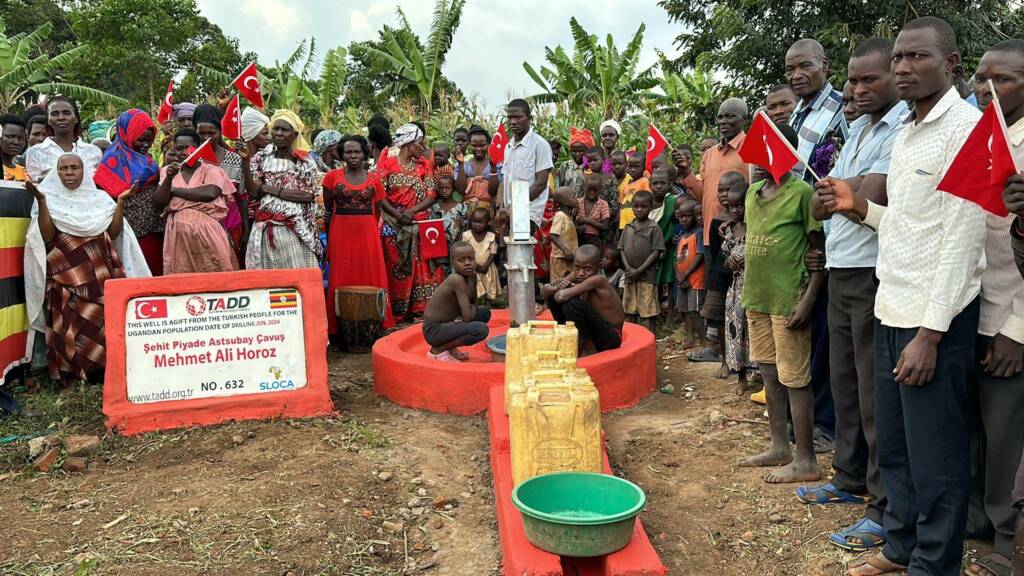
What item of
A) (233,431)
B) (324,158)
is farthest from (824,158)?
(324,158)

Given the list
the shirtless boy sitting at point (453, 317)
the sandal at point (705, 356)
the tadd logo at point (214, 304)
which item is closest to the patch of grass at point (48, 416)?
the tadd logo at point (214, 304)

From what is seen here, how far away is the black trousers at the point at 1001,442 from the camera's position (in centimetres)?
281

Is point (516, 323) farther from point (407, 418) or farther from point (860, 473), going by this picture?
point (860, 473)

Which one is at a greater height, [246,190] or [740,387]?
[246,190]

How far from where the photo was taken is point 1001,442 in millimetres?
2887

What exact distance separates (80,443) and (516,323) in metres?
2.80

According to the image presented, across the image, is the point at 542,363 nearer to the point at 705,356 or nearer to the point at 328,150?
the point at 705,356

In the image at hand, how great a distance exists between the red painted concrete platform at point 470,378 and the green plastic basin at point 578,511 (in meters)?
1.84

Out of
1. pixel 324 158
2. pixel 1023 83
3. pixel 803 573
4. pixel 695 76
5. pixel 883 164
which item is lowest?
pixel 803 573

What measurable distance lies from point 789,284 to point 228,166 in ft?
15.6

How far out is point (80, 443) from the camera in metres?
4.50

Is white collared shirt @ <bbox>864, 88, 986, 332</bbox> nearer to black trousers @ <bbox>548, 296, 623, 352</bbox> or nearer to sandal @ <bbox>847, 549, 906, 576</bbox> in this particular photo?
sandal @ <bbox>847, 549, 906, 576</bbox>

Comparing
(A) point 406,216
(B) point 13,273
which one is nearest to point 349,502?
(B) point 13,273

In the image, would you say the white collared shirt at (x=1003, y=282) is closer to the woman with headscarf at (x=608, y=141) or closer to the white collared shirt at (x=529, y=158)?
the white collared shirt at (x=529, y=158)
